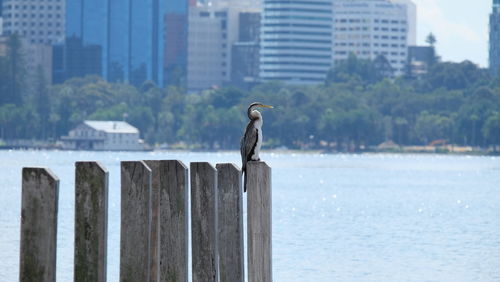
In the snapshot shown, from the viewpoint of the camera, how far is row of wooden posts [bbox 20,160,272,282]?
1328cm

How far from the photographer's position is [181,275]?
1434cm

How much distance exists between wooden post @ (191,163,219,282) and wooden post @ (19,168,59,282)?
1.76m

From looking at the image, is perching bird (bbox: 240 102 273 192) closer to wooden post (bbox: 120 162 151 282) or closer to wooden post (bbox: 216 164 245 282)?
wooden post (bbox: 216 164 245 282)

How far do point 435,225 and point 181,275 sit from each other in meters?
45.9

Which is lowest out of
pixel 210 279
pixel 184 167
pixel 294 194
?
pixel 294 194

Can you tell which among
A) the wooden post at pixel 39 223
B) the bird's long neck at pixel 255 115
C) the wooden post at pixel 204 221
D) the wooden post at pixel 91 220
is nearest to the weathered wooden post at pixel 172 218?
the wooden post at pixel 204 221

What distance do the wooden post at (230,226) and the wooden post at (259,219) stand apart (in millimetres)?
106

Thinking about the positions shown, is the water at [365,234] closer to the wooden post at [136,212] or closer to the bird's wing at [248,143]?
the bird's wing at [248,143]

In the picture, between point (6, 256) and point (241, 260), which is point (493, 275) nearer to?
point (6, 256)

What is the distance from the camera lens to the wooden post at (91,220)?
13430mm

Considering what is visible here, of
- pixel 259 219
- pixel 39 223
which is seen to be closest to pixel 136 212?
pixel 39 223

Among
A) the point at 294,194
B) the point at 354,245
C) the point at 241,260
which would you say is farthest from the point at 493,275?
the point at 294,194

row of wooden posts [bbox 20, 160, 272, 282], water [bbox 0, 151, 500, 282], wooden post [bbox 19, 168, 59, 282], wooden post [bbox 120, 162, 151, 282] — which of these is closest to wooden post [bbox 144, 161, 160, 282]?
row of wooden posts [bbox 20, 160, 272, 282]

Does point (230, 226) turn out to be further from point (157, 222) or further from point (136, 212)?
point (136, 212)
